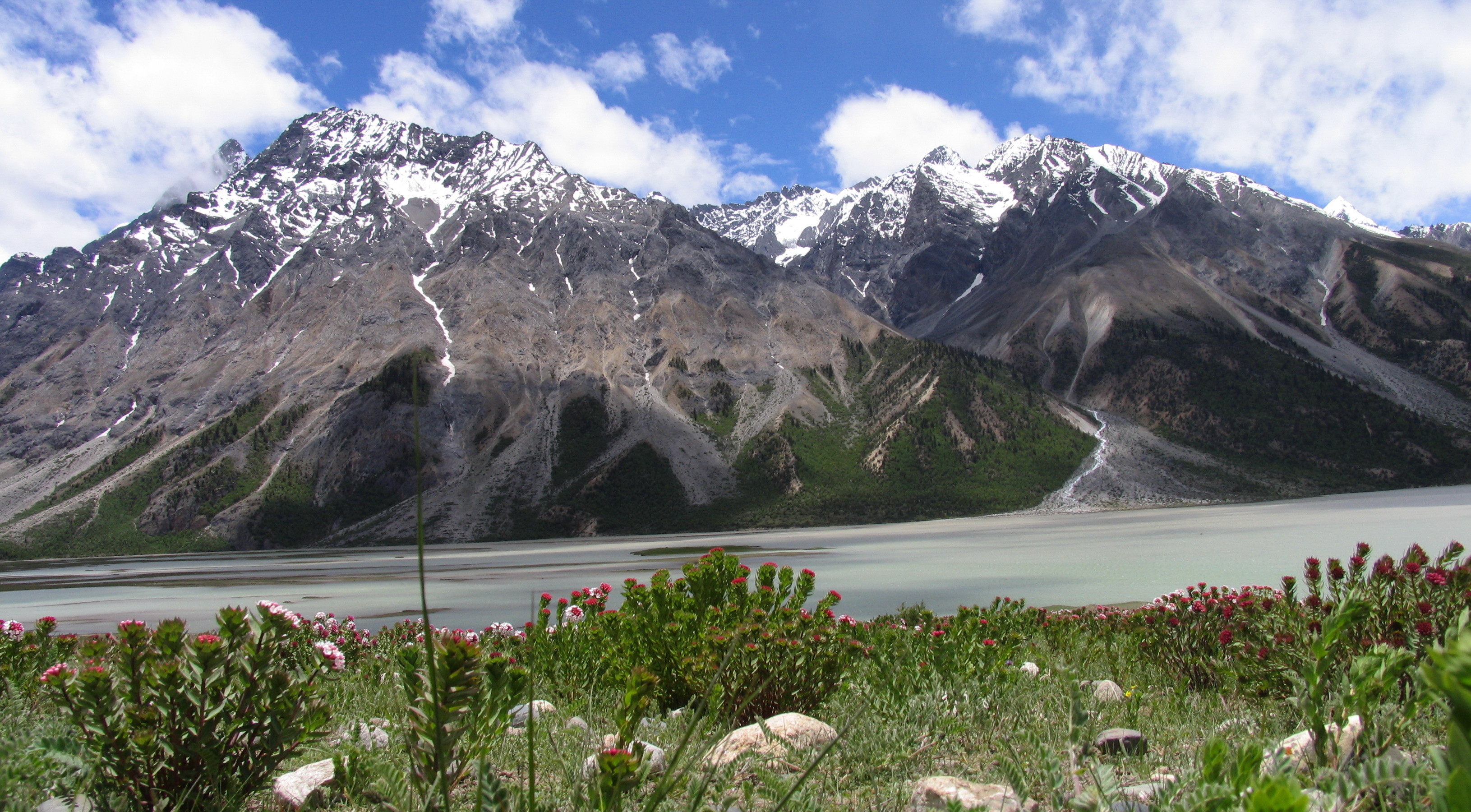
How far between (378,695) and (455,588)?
3285cm

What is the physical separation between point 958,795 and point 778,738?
1.32 meters

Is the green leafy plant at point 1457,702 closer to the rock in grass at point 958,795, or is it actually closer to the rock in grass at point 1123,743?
the rock in grass at point 958,795

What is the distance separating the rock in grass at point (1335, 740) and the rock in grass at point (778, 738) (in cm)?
217

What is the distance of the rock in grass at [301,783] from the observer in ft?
12.0

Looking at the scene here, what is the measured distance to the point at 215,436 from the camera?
154 m


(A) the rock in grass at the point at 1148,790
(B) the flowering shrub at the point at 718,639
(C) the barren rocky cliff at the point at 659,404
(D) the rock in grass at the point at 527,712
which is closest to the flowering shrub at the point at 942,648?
(B) the flowering shrub at the point at 718,639

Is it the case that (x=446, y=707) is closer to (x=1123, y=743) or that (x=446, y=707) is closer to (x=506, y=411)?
(x=1123, y=743)

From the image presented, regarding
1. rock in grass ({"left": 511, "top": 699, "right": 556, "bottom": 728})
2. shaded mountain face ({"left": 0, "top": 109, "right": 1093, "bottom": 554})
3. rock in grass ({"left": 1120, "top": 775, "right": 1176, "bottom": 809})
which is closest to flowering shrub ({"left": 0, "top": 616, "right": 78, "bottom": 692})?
rock in grass ({"left": 511, "top": 699, "right": 556, "bottom": 728})

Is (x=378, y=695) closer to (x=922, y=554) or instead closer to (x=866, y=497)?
(x=922, y=554)

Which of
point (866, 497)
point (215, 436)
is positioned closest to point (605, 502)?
point (866, 497)

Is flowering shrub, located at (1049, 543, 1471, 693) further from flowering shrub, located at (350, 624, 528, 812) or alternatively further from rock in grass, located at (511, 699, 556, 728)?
rock in grass, located at (511, 699, 556, 728)

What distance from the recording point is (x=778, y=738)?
4152 millimetres

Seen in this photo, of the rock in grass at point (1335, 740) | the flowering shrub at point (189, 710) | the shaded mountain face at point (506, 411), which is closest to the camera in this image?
the rock in grass at point (1335, 740)

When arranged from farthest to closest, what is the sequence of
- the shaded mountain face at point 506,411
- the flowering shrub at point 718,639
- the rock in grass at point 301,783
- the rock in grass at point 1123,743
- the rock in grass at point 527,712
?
the shaded mountain face at point 506,411 → the flowering shrub at point 718,639 → the rock in grass at point 527,712 → the rock in grass at point 1123,743 → the rock in grass at point 301,783
